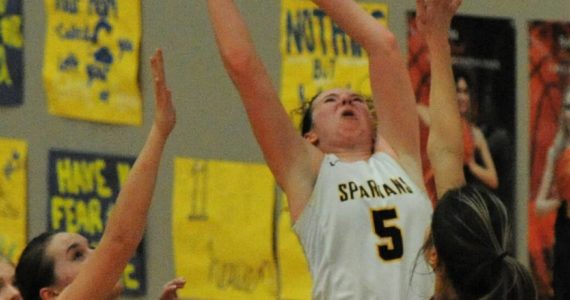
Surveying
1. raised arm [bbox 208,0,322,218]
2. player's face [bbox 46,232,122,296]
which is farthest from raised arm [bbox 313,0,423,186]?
player's face [bbox 46,232,122,296]

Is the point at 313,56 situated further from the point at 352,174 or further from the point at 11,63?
the point at 352,174

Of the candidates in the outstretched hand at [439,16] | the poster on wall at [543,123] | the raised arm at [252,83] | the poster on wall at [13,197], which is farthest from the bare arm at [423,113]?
the outstretched hand at [439,16]

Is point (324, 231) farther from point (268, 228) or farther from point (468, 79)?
point (468, 79)

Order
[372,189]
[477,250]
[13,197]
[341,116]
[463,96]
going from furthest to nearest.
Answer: [463,96], [13,197], [341,116], [372,189], [477,250]

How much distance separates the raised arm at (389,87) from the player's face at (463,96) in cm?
137

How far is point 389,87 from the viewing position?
3.34 metres

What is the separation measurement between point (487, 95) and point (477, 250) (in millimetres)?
2361

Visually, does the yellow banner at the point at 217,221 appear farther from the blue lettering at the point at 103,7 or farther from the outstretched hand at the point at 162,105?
the outstretched hand at the point at 162,105

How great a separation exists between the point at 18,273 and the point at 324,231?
24.8 inches

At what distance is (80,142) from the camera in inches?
178

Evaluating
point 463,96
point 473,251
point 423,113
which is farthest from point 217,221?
point 473,251

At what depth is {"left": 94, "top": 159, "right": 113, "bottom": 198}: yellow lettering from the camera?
452 centimetres

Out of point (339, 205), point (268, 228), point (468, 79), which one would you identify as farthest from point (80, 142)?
point (339, 205)

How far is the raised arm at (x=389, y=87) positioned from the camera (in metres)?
3.31
